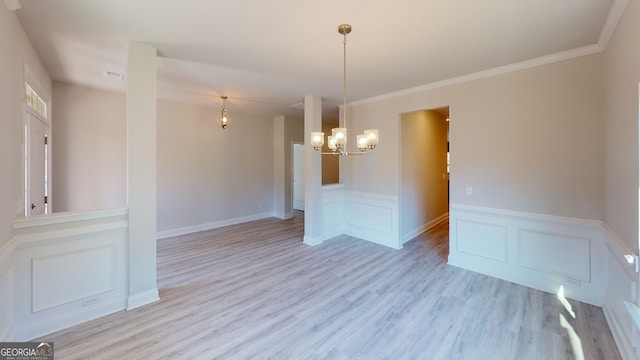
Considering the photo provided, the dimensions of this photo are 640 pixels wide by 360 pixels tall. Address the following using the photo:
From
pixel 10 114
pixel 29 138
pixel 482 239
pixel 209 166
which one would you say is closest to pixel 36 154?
pixel 29 138

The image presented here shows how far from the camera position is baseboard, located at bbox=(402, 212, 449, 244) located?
486 centimetres

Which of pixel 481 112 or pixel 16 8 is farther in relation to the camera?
pixel 481 112

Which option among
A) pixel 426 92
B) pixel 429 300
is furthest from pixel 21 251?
pixel 426 92

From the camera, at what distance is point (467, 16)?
216cm

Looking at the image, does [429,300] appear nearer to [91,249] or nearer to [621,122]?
[621,122]

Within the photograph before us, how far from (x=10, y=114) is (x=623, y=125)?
4.94 m

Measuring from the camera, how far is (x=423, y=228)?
18.0ft

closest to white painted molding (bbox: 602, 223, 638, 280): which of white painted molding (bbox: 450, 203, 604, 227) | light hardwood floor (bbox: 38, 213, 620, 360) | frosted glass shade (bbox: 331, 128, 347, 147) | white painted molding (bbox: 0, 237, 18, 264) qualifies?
white painted molding (bbox: 450, 203, 604, 227)

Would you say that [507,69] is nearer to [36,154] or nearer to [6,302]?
[6,302]

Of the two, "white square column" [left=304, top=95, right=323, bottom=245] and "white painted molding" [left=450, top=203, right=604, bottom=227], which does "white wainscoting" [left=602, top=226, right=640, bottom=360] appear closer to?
"white painted molding" [left=450, top=203, right=604, bottom=227]

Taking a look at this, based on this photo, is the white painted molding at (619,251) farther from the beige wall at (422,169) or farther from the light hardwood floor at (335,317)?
the beige wall at (422,169)

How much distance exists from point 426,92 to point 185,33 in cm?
338

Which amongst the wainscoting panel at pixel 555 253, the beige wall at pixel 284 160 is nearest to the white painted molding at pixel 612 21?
the wainscoting panel at pixel 555 253

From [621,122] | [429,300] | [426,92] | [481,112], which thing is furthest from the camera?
[426,92]
